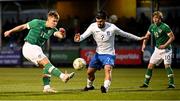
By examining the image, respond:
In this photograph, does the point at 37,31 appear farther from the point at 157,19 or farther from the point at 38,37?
the point at 157,19

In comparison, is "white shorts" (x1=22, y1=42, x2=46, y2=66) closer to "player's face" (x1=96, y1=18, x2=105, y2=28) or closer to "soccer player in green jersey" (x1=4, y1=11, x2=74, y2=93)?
"soccer player in green jersey" (x1=4, y1=11, x2=74, y2=93)

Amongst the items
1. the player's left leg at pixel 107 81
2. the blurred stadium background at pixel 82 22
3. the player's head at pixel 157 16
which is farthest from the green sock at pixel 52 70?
the blurred stadium background at pixel 82 22

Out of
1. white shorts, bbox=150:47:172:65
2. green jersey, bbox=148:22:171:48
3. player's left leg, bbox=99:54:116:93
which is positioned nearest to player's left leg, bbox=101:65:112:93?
player's left leg, bbox=99:54:116:93

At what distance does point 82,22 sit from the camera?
47.0 metres

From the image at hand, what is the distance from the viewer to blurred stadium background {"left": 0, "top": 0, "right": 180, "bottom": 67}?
4106cm

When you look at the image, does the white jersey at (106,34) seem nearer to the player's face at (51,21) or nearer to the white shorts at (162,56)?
the player's face at (51,21)

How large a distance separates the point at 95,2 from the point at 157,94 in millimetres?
29409

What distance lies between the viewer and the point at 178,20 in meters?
44.6

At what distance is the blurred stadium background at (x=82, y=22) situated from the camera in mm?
41062

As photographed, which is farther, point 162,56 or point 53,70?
point 162,56

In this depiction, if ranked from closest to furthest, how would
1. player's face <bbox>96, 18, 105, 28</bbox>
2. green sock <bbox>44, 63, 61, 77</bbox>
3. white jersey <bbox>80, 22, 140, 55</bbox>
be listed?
green sock <bbox>44, 63, 61, 77</bbox>, player's face <bbox>96, 18, 105, 28</bbox>, white jersey <bbox>80, 22, 140, 55</bbox>

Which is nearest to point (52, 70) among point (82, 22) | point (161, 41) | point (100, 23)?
point (100, 23)

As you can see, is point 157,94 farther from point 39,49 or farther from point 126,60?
point 126,60

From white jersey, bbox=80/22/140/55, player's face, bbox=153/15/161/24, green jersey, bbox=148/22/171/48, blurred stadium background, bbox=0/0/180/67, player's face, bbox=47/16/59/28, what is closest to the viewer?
player's face, bbox=47/16/59/28
